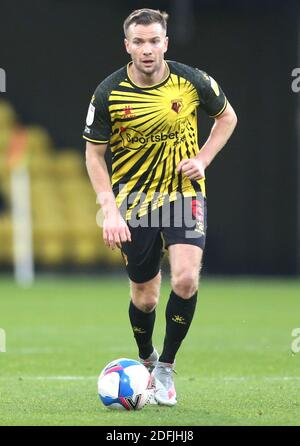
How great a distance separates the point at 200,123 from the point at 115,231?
12.3m

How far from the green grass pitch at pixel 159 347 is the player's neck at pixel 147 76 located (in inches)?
74.9

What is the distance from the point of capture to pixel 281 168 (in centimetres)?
1878

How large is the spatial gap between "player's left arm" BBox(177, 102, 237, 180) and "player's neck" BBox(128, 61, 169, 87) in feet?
1.43

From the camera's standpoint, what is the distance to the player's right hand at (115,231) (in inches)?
262

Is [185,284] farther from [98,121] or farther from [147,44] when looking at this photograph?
[147,44]

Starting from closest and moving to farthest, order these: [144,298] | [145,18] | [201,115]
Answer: [145,18] < [144,298] < [201,115]

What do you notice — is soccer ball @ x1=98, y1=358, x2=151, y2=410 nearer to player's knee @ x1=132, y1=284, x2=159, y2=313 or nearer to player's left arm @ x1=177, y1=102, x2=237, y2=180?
player's knee @ x1=132, y1=284, x2=159, y2=313

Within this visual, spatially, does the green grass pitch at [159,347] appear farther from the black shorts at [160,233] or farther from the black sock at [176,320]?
the black shorts at [160,233]

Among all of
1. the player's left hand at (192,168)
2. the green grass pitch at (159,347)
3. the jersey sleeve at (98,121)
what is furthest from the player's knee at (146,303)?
the jersey sleeve at (98,121)

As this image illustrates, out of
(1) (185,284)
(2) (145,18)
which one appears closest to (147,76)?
(2) (145,18)

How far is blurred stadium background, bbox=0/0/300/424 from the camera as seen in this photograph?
61.3ft

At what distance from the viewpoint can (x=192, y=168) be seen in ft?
22.1

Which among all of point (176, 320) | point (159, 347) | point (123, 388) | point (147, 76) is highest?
point (147, 76)
